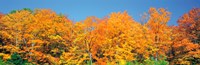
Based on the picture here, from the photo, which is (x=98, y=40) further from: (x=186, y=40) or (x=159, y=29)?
(x=186, y=40)

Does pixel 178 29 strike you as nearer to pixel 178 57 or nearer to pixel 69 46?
pixel 178 57

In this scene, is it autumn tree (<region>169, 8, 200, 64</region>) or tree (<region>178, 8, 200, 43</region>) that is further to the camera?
tree (<region>178, 8, 200, 43</region>)

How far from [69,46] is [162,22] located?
15.4 m

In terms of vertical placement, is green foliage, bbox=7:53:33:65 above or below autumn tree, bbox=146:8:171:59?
below

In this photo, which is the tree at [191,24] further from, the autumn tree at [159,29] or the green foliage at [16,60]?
the green foliage at [16,60]

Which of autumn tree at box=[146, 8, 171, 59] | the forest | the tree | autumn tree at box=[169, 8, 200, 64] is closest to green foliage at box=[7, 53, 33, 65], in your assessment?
the forest

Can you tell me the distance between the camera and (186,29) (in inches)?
2283

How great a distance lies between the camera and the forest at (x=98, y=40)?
52594 millimetres

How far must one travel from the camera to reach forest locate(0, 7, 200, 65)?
173 ft

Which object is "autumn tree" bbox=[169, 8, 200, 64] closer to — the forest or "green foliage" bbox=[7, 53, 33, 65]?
the forest

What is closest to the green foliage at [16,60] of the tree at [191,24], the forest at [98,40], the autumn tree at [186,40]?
the forest at [98,40]

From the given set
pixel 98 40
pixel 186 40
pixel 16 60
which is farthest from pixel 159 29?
pixel 16 60

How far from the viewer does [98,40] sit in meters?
53.0

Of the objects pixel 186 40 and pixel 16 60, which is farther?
pixel 186 40
